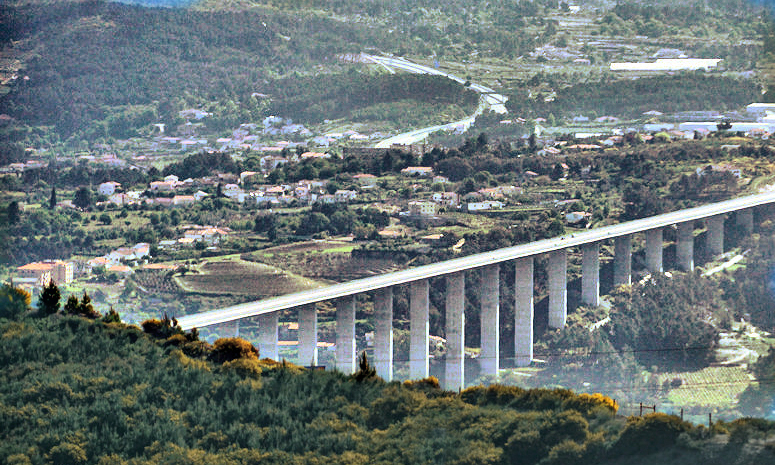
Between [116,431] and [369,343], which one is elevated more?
[116,431]

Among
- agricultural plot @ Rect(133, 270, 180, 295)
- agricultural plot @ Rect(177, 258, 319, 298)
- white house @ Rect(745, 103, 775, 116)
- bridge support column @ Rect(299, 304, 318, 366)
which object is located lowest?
agricultural plot @ Rect(133, 270, 180, 295)

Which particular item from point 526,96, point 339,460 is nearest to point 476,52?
point 526,96

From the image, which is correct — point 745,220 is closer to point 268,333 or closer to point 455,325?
point 455,325

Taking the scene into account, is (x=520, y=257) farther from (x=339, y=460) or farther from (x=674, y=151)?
(x=674, y=151)

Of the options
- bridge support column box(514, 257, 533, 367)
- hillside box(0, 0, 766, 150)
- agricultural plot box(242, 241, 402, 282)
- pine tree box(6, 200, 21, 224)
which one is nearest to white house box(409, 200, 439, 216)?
agricultural plot box(242, 241, 402, 282)

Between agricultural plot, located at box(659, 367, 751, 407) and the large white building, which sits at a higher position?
the large white building

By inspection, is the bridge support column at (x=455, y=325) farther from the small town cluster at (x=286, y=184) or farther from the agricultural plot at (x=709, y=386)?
the small town cluster at (x=286, y=184)

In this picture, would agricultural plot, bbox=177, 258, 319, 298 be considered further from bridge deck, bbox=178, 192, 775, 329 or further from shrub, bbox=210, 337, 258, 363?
shrub, bbox=210, 337, 258, 363
